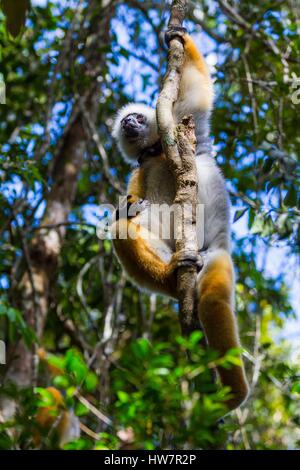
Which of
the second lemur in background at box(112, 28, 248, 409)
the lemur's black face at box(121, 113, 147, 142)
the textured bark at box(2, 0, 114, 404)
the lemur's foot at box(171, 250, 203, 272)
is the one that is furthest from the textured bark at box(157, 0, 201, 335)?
the textured bark at box(2, 0, 114, 404)

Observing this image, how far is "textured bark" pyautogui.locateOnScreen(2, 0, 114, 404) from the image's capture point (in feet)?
19.5

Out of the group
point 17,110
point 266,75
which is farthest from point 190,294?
point 17,110

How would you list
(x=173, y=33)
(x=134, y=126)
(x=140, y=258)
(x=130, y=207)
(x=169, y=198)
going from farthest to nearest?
(x=134, y=126)
(x=169, y=198)
(x=130, y=207)
(x=173, y=33)
(x=140, y=258)

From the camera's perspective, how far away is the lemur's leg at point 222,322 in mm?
3531

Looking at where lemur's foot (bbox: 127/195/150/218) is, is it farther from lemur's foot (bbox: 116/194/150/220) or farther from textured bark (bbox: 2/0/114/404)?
textured bark (bbox: 2/0/114/404)

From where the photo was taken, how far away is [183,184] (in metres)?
3.40

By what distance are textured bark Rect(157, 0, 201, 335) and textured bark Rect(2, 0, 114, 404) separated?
108 inches

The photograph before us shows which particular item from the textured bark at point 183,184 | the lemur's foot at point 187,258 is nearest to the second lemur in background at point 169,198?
the lemur's foot at point 187,258

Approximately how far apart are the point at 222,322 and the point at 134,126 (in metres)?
2.47

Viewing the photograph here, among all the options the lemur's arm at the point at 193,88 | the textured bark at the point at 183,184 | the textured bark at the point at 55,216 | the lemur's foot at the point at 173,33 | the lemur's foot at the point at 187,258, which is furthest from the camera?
the textured bark at the point at 55,216

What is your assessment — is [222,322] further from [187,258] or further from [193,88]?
[193,88]

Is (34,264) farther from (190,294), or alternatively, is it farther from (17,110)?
(190,294)

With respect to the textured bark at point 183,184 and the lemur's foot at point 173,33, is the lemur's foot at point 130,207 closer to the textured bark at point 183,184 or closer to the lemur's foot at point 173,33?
the textured bark at point 183,184

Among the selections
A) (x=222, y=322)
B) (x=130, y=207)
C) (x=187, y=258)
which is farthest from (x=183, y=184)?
(x=130, y=207)
